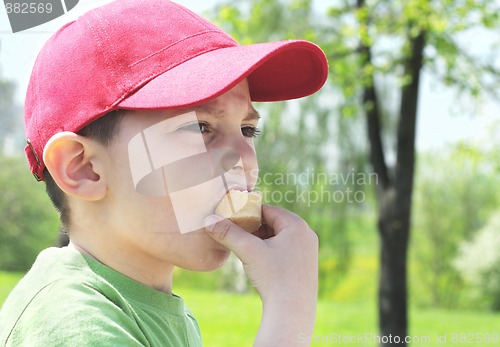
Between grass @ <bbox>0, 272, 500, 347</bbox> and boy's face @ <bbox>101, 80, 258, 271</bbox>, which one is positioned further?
grass @ <bbox>0, 272, 500, 347</bbox>

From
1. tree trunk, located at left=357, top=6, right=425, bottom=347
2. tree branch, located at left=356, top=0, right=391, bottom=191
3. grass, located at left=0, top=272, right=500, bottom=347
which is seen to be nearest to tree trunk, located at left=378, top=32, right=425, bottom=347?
tree trunk, located at left=357, top=6, right=425, bottom=347

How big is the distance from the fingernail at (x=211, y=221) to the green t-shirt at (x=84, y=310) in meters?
0.17

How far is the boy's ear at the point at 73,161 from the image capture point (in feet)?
4.11

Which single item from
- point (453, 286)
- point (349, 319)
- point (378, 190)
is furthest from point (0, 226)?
point (453, 286)

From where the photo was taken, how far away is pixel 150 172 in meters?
1.23

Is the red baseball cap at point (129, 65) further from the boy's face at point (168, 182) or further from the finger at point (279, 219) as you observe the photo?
the finger at point (279, 219)

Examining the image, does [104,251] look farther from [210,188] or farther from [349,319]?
[349,319]

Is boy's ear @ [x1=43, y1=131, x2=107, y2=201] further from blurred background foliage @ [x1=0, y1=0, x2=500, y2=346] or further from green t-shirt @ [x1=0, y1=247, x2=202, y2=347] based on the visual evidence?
blurred background foliage @ [x1=0, y1=0, x2=500, y2=346]

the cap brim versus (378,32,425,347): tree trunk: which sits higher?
the cap brim

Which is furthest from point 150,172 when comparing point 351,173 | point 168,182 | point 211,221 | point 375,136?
point 351,173

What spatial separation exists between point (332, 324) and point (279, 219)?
8729 millimetres

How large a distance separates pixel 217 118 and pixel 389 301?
18.0 ft

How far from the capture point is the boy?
1212mm

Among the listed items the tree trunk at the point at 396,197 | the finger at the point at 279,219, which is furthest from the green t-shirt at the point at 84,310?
the tree trunk at the point at 396,197
